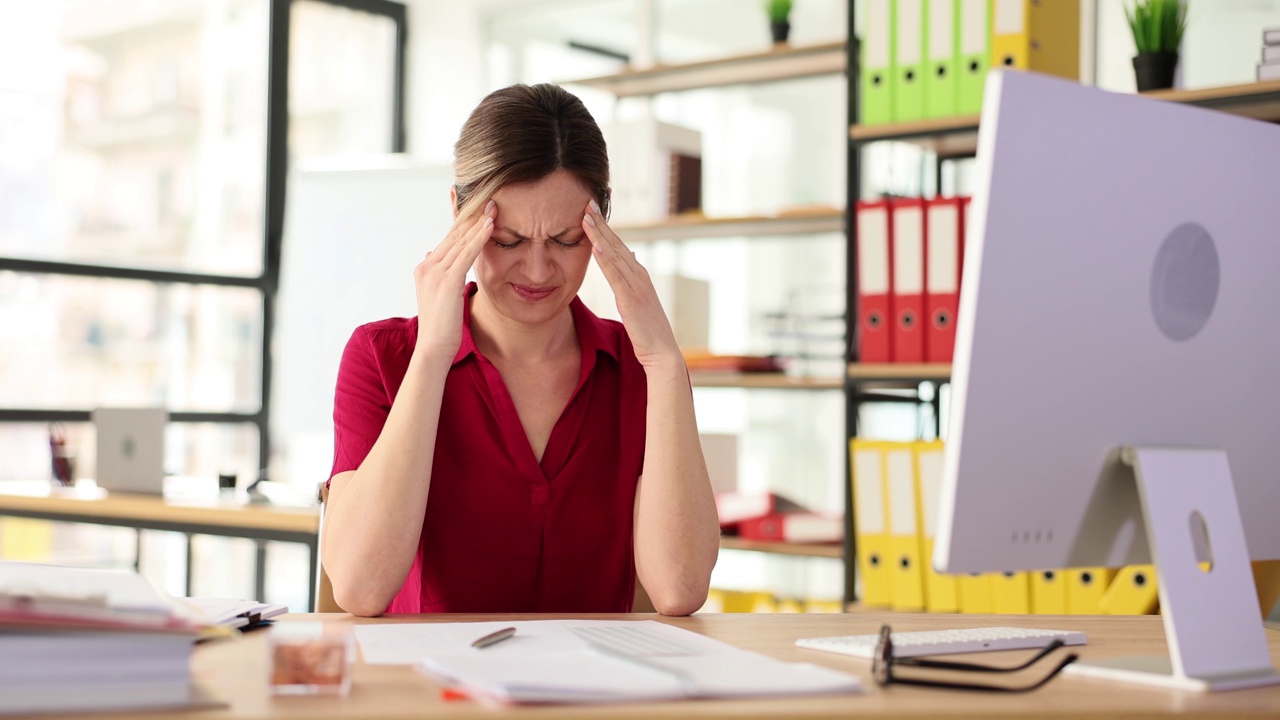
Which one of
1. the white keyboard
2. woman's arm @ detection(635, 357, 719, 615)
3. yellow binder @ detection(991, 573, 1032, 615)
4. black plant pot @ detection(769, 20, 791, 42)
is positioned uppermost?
black plant pot @ detection(769, 20, 791, 42)

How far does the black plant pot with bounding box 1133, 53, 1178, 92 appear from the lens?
2.75 metres

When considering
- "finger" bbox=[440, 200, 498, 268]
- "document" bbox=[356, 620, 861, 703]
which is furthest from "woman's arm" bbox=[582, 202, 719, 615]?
"document" bbox=[356, 620, 861, 703]

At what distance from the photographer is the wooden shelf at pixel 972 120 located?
8.41 feet

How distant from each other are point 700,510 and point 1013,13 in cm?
171

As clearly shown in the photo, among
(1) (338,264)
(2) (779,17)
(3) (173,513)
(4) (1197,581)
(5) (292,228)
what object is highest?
(2) (779,17)

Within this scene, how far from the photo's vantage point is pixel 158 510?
3035 mm

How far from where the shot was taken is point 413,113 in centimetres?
497

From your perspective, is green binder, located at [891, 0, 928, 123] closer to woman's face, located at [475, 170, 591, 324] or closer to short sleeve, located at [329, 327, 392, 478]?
woman's face, located at [475, 170, 591, 324]

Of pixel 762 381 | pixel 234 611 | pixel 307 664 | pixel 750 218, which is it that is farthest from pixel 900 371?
pixel 307 664

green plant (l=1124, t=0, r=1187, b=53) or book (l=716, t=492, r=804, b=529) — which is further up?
green plant (l=1124, t=0, r=1187, b=53)

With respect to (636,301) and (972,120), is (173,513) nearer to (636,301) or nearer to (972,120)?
(636,301)

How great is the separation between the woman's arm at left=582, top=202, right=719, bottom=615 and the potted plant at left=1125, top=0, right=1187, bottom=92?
1700mm

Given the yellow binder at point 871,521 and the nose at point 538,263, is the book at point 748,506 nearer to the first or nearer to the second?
the yellow binder at point 871,521

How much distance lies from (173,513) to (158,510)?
0.04 meters
